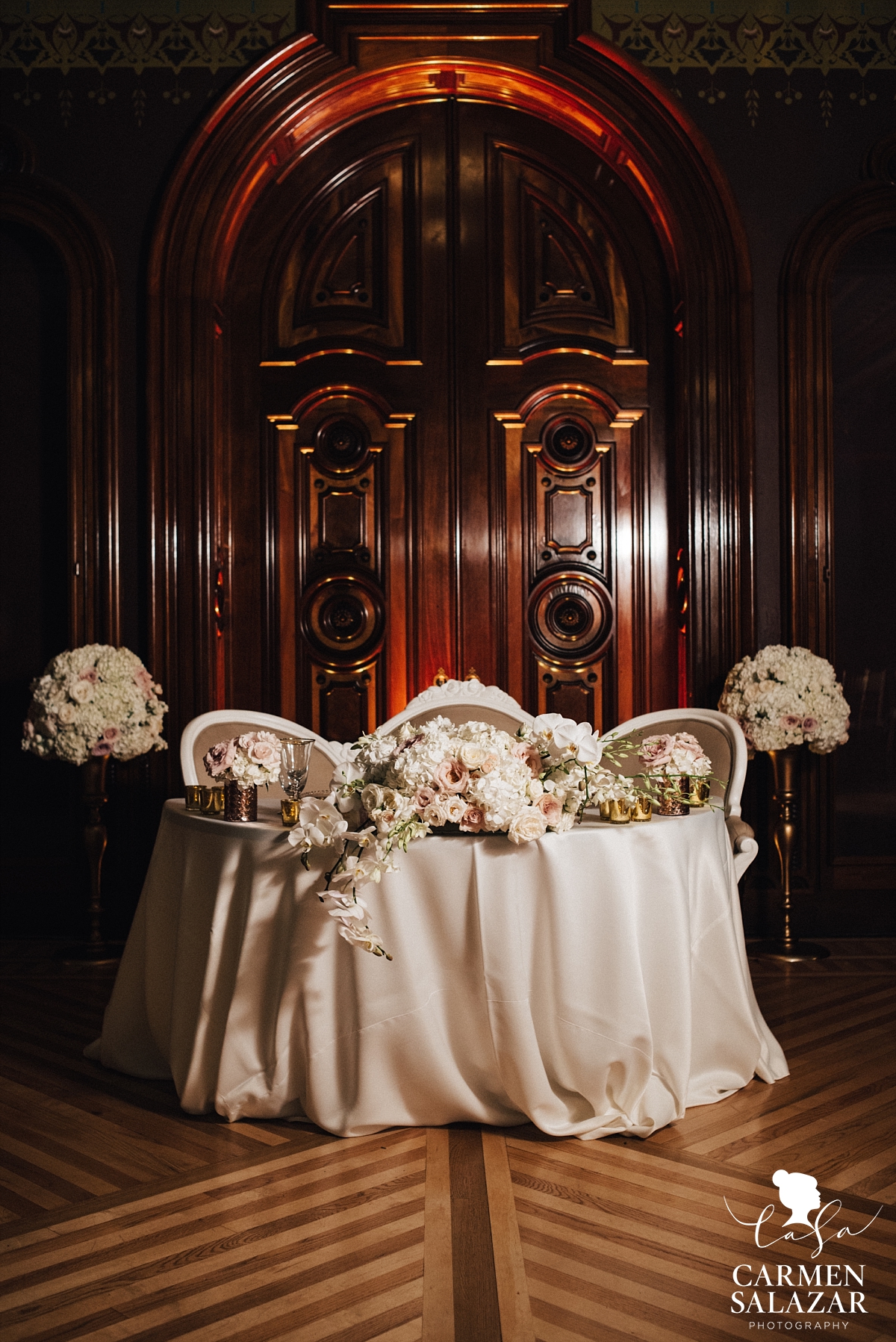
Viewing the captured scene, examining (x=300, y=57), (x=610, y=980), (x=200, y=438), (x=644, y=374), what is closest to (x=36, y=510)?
(x=200, y=438)

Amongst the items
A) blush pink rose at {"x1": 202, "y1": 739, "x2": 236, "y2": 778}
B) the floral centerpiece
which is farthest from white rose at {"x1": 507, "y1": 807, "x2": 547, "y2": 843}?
blush pink rose at {"x1": 202, "y1": 739, "x2": 236, "y2": 778}

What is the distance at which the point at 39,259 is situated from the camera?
187 inches

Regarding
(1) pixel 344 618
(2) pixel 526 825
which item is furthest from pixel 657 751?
(1) pixel 344 618

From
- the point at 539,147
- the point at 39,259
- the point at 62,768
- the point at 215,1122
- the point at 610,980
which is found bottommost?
the point at 215,1122

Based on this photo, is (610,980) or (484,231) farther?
(484,231)

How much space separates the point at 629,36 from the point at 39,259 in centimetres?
288

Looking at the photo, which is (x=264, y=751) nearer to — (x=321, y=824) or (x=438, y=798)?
(x=321, y=824)

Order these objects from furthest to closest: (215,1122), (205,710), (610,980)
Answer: (205,710), (215,1122), (610,980)

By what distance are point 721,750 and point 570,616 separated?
5.02 feet

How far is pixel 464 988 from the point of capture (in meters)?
2.43

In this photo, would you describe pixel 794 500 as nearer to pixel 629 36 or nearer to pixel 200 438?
pixel 629 36

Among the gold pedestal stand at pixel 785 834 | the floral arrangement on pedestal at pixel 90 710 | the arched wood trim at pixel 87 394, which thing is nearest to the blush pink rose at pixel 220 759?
the floral arrangement on pedestal at pixel 90 710

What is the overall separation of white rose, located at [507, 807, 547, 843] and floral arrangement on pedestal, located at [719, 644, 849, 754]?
213 centimetres

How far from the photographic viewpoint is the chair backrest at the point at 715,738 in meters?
3.31
